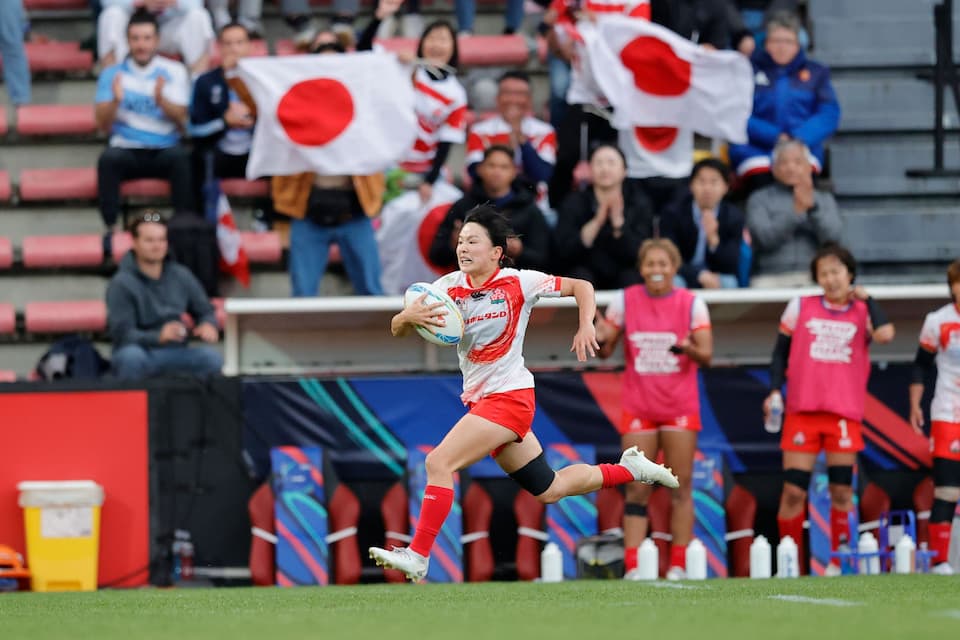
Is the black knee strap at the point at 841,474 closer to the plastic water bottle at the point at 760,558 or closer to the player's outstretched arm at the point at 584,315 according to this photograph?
the plastic water bottle at the point at 760,558

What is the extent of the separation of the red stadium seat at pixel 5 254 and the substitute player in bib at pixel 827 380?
6246 millimetres

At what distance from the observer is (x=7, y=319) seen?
1313 centimetres

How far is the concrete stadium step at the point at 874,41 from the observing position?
49.1 ft

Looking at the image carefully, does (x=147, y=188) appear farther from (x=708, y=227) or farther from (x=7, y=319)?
(x=708, y=227)

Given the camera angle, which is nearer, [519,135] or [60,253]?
[519,135]

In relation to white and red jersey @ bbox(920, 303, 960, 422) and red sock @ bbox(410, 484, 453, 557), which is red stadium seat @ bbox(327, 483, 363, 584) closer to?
red sock @ bbox(410, 484, 453, 557)

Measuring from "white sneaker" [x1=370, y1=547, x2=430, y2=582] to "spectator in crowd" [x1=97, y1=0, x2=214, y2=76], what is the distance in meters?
7.02

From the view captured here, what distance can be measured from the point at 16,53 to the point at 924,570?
8.38 metres

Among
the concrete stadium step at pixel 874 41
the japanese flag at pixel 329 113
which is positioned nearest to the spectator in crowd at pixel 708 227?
the japanese flag at pixel 329 113

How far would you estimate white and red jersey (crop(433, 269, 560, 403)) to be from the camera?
8172mm

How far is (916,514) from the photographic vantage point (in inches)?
462

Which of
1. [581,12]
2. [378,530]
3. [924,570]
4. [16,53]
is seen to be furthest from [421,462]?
[16,53]

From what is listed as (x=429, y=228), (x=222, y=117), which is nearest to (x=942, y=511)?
(x=429, y=228)

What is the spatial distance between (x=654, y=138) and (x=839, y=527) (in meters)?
3.69
